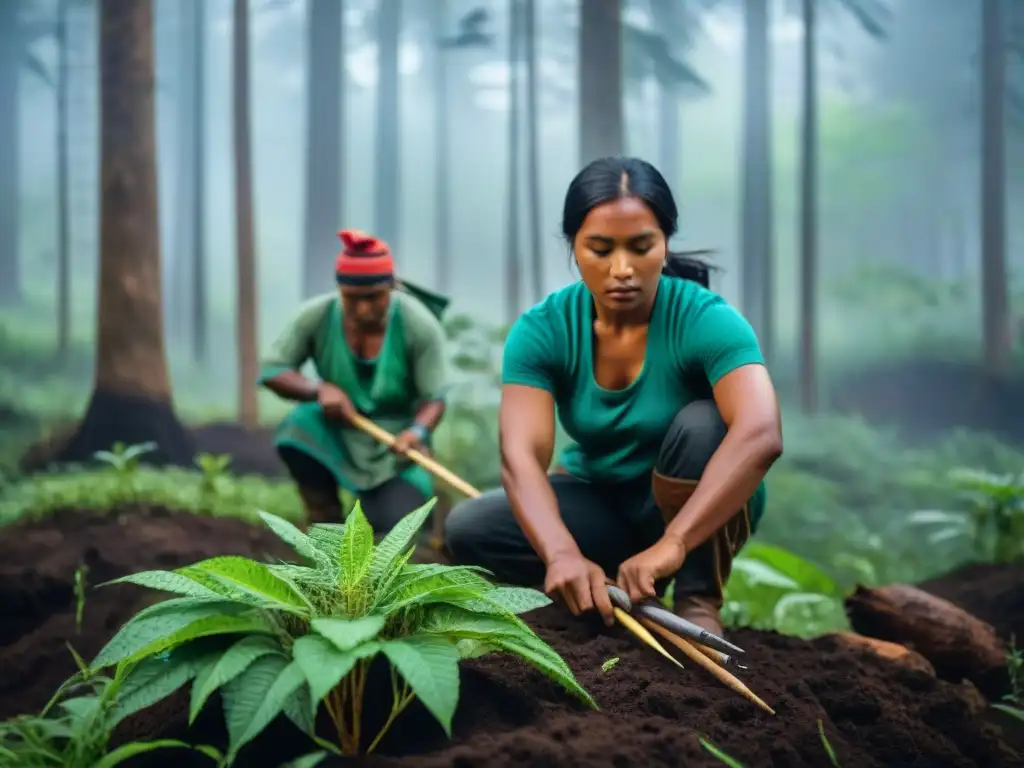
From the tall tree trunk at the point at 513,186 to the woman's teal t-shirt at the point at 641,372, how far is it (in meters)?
4.81

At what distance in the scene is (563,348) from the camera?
8.26 feet

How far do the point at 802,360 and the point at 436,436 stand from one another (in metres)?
2.89

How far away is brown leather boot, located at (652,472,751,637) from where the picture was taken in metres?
2.46

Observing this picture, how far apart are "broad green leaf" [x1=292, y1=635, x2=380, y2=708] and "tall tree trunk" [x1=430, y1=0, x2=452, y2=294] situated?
629 cm

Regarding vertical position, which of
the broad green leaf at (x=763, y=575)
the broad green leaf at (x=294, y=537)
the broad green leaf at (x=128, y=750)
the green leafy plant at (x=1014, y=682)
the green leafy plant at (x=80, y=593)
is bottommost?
the green leafy plant at (x=1014, y=682)

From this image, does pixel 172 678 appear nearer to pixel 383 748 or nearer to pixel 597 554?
pixel 383 748

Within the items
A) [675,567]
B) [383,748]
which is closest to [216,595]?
[383,748]

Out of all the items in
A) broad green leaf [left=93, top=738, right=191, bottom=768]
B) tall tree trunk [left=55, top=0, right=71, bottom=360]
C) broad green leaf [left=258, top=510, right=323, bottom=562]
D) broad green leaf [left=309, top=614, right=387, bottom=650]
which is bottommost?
broad green leaf [left=93, top=738, right=191, bottom=768]

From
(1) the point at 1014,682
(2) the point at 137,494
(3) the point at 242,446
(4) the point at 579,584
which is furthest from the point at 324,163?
(4) the point at 579,584

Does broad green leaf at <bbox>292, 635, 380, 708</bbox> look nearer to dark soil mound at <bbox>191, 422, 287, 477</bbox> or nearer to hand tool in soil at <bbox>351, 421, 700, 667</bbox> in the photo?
hand tool in soil at <bbox>351, 421, 700, 667</bbox>

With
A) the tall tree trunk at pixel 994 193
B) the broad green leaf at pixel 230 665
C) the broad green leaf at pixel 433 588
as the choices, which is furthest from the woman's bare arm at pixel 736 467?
the tall tree trunk at pixel 994 193

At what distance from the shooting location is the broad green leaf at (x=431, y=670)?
1468mm

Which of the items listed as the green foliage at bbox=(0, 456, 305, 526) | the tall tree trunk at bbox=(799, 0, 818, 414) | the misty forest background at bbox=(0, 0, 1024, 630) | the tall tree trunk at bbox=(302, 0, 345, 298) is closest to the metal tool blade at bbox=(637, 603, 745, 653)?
the green foliage at bbox=(0, 456, 305, 526)

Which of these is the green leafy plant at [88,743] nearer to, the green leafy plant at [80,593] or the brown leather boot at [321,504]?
the green leafy plant at [80,593]
